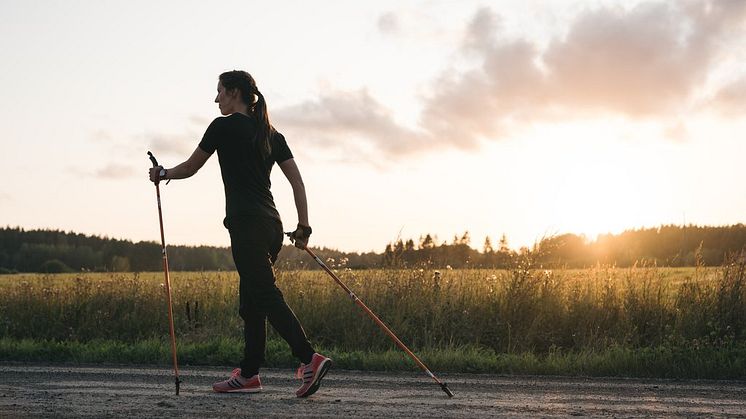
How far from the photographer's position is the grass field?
1020 cm

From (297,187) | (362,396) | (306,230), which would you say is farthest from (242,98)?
(362,396)

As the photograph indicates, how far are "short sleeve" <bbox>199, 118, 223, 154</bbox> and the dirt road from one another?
6.94 ft

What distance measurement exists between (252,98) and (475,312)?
6.15 meters

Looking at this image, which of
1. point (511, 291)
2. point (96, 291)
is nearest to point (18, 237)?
point (96, 291)

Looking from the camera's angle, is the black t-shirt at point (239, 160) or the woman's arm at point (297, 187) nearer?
the black t-shirt at point (239, 160)

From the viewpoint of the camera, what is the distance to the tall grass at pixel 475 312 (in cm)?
1166

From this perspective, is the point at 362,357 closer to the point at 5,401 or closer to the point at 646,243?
the point at 5,401

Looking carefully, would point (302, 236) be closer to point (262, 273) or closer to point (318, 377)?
point (262, 273)

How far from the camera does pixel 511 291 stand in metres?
12.4

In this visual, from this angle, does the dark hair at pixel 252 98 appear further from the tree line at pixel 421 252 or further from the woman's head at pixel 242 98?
the tree line at pixel 421 252

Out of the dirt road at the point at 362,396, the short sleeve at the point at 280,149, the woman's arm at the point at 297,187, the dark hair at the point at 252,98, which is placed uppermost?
the dark hair at the point at 252,98

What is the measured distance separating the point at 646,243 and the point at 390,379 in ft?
124

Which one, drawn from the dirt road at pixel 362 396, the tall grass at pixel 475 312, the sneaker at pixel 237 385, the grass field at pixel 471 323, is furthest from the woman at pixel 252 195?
the tall grass at pixel 475 312

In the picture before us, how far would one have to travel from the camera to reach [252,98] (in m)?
7.26
